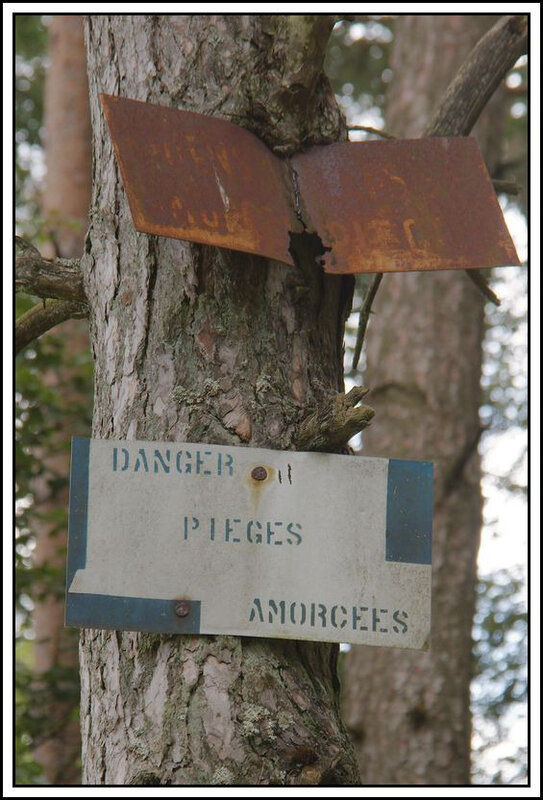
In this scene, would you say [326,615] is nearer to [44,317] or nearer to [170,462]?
[170,462]

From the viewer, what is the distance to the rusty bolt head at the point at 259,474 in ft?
5.71

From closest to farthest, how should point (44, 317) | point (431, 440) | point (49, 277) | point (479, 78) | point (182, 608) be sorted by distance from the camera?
Result: 1. point (182, 608)
2. point (49, 277)
3. point (44, 317)
4. point (479, 78)
5. point (431, 440)

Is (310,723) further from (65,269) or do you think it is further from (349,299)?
(65,269)

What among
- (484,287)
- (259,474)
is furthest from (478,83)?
(259,474)

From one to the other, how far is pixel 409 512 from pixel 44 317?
108 cm

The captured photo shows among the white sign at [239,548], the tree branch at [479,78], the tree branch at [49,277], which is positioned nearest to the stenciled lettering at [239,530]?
the white sign at [239,548]

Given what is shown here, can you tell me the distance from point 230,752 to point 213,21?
1.39m

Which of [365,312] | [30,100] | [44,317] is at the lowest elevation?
[44,317]

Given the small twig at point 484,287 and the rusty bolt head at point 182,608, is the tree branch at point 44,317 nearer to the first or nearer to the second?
the rusty bolt head at point 182,608

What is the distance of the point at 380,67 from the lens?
9.72 m

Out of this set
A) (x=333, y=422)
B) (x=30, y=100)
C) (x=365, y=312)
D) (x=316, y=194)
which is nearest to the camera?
(x=333, y=422)

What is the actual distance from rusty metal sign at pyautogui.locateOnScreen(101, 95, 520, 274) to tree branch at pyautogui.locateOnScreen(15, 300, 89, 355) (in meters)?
0.61

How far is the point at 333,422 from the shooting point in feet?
5.82

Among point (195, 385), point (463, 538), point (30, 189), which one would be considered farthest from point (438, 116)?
point (30, 189)
